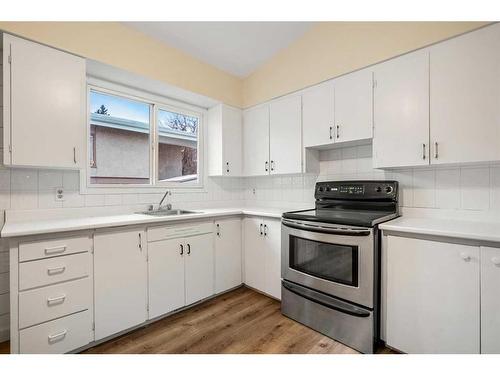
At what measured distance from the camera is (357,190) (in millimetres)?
2250

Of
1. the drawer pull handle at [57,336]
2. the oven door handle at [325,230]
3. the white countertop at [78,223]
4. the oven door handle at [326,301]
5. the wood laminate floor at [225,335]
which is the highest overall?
the white countertop at [78,223]

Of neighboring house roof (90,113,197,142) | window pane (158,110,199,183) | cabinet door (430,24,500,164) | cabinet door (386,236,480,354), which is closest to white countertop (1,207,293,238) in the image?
window pane (158,110,199,183)

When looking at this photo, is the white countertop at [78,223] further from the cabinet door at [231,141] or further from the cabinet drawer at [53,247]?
the cabinet door at [231,141]

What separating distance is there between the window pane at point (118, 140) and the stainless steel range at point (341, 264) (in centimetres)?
171

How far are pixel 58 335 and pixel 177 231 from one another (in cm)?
Answer: 104

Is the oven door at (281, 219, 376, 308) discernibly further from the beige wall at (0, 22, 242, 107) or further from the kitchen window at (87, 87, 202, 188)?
the beige wall at (0, 22, 242, 107)

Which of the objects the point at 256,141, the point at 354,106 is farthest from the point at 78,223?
the point at 354,106

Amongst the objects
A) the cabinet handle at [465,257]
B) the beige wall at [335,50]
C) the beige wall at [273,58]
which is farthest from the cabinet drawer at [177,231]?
the cabinet handle at [465,257]

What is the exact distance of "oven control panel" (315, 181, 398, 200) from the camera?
6.77 feet

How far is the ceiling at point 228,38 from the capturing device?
7.48ft

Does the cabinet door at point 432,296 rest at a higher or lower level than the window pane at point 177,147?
lower

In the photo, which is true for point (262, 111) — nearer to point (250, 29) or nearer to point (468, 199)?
point (250, 29)
